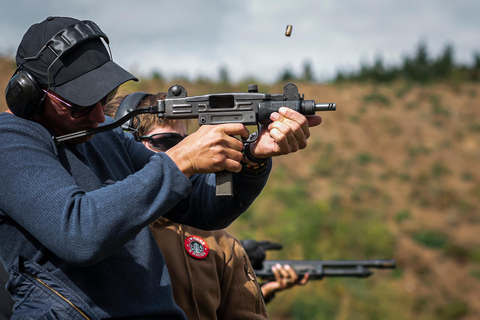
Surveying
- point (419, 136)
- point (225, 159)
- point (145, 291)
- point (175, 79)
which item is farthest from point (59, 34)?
point (419, 136)

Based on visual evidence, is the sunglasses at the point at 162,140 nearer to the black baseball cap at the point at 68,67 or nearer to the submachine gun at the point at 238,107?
the submachine gun at the point at 238,107

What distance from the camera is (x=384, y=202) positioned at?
59.1 feet

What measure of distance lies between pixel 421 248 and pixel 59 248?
52.2 ft

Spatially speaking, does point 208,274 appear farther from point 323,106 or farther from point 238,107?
point 323,106

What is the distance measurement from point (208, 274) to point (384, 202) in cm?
1635

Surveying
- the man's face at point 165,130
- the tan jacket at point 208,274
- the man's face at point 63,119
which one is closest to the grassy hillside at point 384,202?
the man's face at point 165,130

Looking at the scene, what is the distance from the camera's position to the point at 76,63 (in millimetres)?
1815

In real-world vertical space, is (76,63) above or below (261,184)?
above

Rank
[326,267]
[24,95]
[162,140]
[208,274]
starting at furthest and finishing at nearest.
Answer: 1. [326,267]
2. [162,140]
3. [208,274]
4. [24,95]

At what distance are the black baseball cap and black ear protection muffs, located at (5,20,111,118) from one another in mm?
14

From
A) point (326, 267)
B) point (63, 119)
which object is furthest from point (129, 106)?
point (326, 267)

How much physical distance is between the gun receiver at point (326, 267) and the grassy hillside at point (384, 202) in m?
4.08

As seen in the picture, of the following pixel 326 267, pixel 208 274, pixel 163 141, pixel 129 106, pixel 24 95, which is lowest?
pixel 326 267

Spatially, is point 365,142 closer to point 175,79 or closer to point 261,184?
point 175,79
